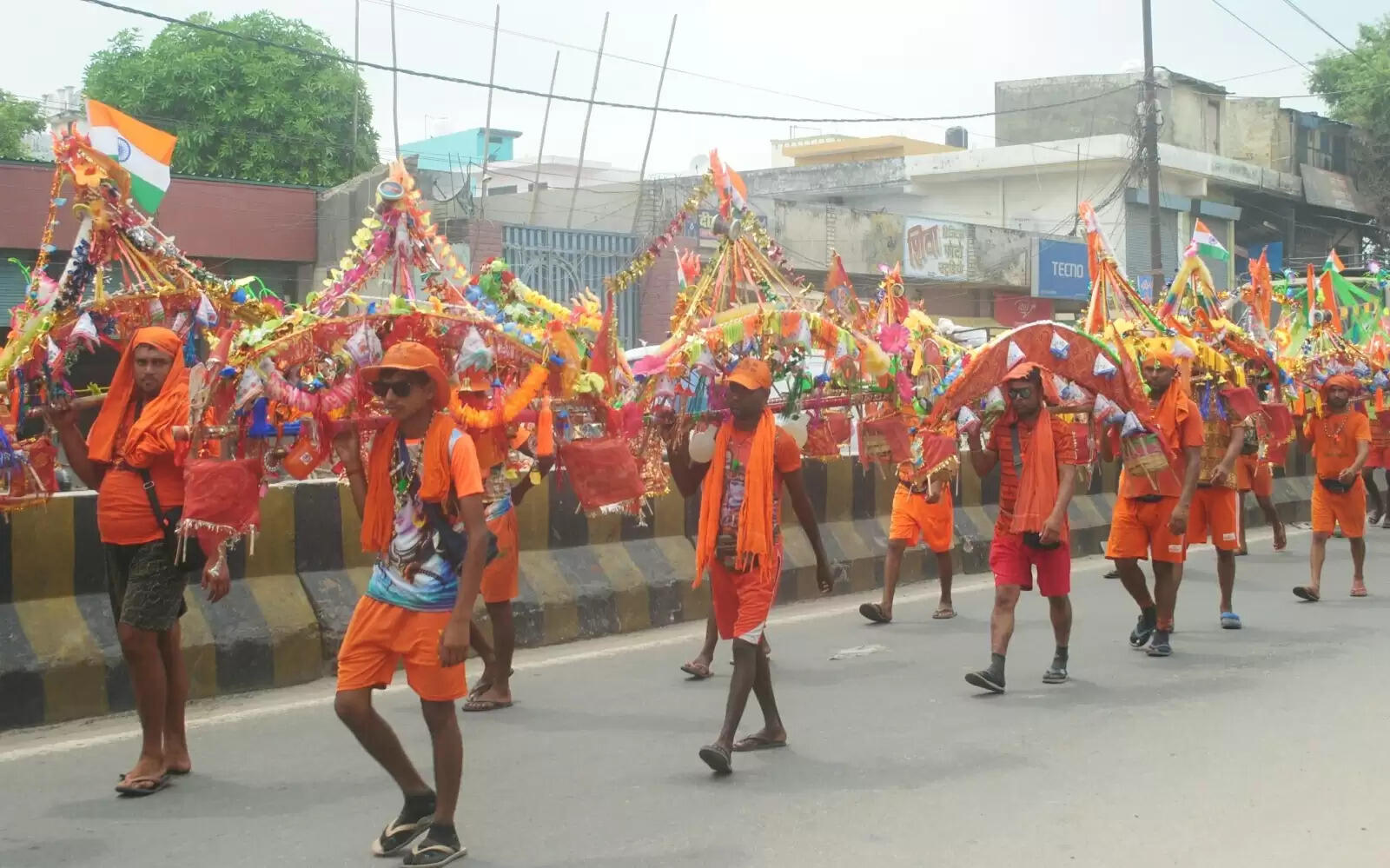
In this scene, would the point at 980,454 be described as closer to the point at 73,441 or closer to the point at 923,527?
the point at 923,527

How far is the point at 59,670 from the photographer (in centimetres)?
714

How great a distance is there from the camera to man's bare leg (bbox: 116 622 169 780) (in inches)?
→ 236

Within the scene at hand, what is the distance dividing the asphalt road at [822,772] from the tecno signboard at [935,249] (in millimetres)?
23078

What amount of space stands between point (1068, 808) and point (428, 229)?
3.82m

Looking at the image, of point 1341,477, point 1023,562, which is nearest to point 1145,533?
point 1023,562

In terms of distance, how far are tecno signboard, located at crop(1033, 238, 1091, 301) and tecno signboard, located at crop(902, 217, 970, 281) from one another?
104 inches

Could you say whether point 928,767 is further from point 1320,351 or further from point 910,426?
point 1320,351

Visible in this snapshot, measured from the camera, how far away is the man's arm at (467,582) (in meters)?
4.89

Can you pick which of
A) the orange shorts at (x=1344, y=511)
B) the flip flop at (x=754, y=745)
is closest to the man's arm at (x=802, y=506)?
the flip flop at (x=754, y=745)

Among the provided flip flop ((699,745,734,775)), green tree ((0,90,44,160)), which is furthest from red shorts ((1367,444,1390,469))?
green tree ((0,90,44,160))

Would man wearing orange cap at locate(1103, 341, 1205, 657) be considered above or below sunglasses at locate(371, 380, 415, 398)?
below

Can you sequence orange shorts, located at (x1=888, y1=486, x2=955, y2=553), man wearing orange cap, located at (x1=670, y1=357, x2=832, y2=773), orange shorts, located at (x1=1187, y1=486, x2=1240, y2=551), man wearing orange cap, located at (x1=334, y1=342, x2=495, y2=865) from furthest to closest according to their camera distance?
orange shorts, located at (x1=888, y1=486, x2=955, y2=553)
orange shorts, located at (x1=1187, y1=486, x2=1240, y2=551)
man wearing orange cap, located at (x1=670, y1=357, x2=832, y2=773)
man wearing orange cap, located at (x1=334, y1=342, x2=495, y2=865)

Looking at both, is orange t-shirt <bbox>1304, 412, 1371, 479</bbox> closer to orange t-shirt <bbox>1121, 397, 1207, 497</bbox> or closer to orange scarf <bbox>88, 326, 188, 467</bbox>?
orange t-shirt <bbox>1121, 397, 1207, 497</bbox>

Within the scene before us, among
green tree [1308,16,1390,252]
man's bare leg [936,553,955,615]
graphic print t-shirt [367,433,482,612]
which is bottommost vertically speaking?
man's bare leg [936,553,955,615]
